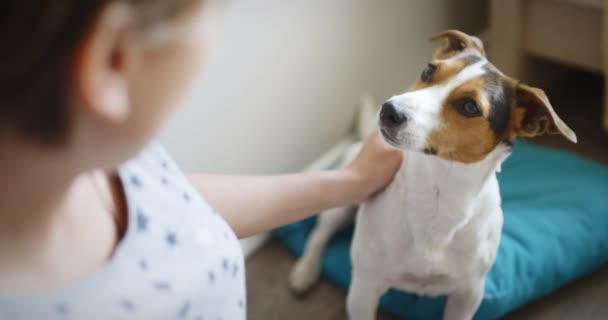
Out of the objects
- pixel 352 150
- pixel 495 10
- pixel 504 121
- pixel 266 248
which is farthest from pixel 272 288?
pixel 495 10

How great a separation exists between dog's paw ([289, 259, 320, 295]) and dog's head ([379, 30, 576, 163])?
0.67 metres

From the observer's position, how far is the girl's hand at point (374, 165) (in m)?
1.00

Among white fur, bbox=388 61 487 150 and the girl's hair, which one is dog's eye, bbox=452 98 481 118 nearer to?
white fur, bbox=388 61 487 150

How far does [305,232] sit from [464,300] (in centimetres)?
53

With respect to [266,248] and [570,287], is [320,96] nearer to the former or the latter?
[266,248]

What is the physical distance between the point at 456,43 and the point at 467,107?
161 millimetres

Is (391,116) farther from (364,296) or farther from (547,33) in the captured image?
(547,33)

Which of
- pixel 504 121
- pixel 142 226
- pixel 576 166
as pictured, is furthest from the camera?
pixel 576 166

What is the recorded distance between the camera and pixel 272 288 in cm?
157

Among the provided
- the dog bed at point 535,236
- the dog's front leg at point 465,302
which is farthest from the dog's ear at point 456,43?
the dog bed at point 535,236

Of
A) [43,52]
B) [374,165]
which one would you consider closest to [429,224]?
[374,165]

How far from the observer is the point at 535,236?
145cm

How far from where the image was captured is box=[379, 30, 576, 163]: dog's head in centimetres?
92

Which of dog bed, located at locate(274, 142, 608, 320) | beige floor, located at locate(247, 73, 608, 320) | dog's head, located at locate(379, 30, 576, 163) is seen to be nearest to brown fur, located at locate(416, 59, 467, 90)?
dog's head, located at locate(379, 30, 576, 163)
